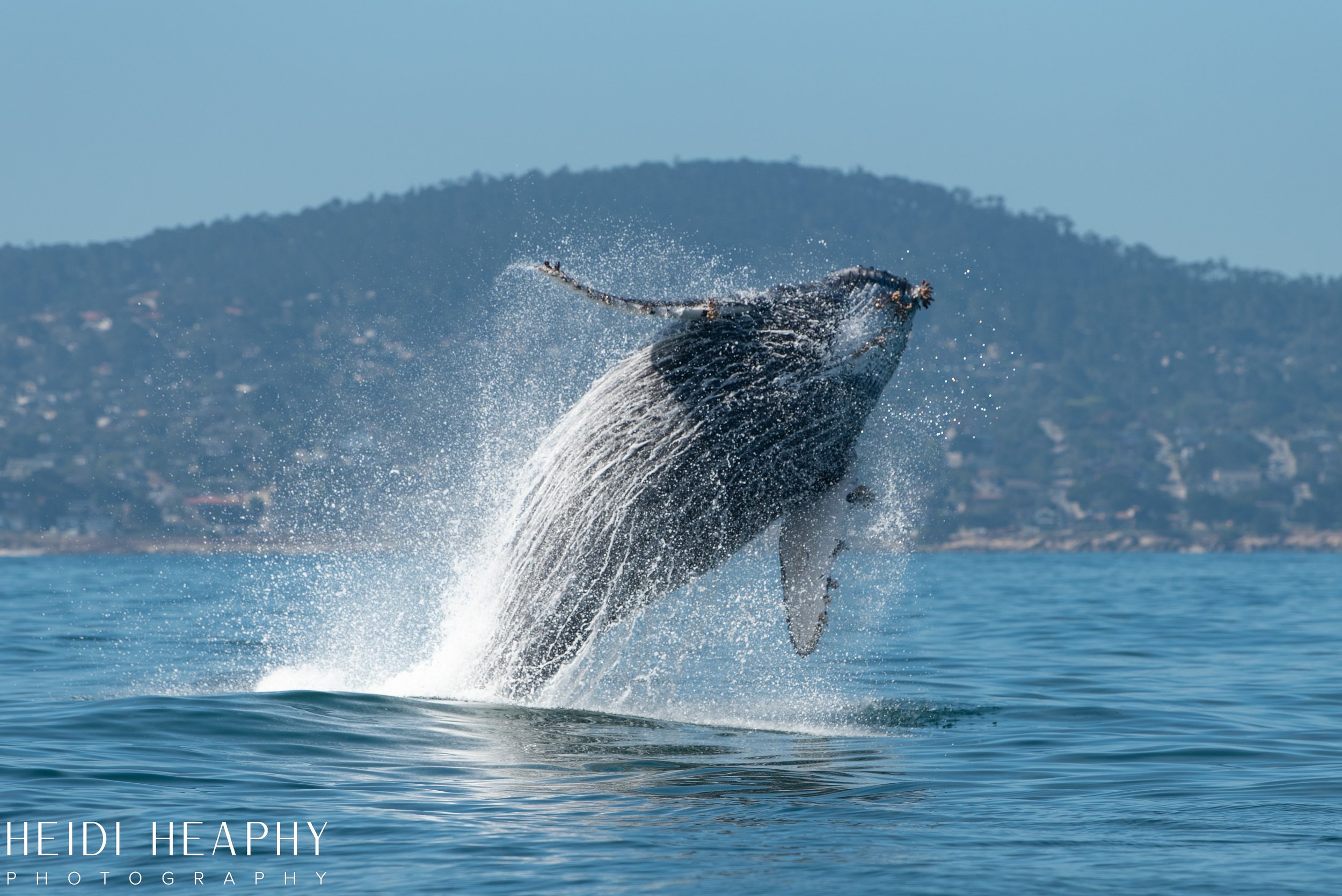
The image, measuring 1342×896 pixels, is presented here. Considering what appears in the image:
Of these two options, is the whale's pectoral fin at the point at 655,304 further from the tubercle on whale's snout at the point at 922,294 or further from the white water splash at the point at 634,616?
the tubercle on whale's snout at the point at 922,294

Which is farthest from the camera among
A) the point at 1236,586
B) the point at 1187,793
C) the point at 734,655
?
the point at 1236,586

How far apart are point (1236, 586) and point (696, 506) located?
134 feet

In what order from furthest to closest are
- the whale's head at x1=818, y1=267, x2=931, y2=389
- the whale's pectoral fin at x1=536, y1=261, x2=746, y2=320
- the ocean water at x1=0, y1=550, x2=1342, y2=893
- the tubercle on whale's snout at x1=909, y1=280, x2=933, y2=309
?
the whale's head at x1=818, y1=267, x2=931, y2=389
the tubercle on whale's snout at x1=909, y1=280, x2=933, y2=309
the whale's pectoral fin at x1=536, y1=261, x2=746, y2=320
the ocean water at x1=0, y1=550, x2=1342, y2=893

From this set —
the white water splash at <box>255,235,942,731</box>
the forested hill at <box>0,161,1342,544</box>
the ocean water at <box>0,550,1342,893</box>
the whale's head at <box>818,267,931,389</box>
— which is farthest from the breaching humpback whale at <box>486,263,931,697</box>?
the forested hill at <box>0,161,1342,544</box>

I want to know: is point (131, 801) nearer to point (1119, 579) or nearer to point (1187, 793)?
point (1187, 793)

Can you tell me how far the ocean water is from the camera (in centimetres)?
871

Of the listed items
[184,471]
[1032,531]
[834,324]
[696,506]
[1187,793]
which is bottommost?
[1187,793]

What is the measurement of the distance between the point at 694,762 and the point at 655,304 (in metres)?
3.67

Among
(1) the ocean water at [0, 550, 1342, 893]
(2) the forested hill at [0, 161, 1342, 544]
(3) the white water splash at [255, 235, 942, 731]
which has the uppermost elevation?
(2) the forested hill at [0, 161, 1342, 544]

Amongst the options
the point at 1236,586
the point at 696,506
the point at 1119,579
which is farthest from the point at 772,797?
the point at 1119,579

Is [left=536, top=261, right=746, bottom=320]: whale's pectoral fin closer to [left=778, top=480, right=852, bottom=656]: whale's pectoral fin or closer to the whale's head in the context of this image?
the whale's head

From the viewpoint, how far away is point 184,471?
138 metres

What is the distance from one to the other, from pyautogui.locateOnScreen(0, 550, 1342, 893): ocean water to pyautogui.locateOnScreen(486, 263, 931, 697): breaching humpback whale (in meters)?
0.79

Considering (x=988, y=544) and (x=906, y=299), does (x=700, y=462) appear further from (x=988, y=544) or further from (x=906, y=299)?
(x=988, y=544)
